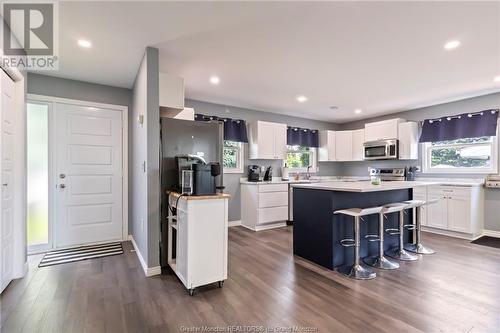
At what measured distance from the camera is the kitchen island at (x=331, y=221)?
→ 9.43 ft

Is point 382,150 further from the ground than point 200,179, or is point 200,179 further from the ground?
point 382,150

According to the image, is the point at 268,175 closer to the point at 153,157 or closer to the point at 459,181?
the point at 153,157

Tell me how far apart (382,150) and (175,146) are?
4.50 m

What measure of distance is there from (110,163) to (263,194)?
2.69 metres

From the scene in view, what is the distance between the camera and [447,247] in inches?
144

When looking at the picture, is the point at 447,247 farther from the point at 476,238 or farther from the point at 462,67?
the point at 462,67

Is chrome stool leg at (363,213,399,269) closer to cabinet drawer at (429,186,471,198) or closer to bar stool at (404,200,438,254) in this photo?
bar stool at (404,200,438,254)

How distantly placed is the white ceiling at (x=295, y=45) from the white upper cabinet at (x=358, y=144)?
5.76 feet

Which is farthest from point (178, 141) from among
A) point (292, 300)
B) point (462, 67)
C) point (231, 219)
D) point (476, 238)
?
point (476, 238)

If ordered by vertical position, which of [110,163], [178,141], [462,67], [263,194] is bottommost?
[263,194]

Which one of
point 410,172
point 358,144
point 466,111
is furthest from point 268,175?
point 466,111

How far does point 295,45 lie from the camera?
2.68 metres

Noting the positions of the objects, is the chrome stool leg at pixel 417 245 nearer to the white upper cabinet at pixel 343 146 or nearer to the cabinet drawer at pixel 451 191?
the cabinet drawer at pixel 451 191

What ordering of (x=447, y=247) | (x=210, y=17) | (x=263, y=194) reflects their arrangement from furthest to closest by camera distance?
(x=263, y=194) < (x=447, y=247) < (x=210, y=17)
